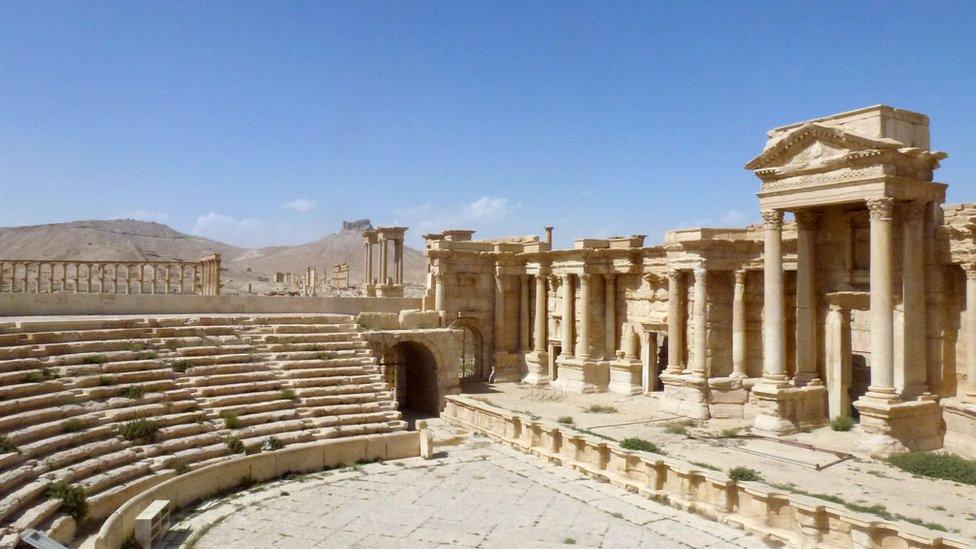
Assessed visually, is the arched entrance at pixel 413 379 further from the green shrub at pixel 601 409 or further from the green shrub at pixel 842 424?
the green shrub at pixel 842 424

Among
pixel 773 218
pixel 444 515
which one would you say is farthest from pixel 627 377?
pixel 444 515

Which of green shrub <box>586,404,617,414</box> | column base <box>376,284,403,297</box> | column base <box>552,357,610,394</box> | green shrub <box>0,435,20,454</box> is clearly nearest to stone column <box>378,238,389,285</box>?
column base <box>376,284,403,297</box>

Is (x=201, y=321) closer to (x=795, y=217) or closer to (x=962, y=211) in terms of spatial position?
(x=795, y=217)

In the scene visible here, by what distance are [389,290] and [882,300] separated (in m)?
19.8

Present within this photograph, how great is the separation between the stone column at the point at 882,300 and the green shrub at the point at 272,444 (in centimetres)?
1355

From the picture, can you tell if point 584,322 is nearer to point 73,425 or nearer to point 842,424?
point 842,424

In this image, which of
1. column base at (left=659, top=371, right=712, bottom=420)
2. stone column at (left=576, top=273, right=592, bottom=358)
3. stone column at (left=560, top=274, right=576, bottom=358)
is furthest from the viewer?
stone column at (left=560, top=274, right=576, bottom=358)

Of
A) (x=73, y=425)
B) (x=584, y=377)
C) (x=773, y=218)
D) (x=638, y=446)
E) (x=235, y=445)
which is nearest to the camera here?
(x=73, y=425)

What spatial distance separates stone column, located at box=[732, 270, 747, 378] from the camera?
22312 mm

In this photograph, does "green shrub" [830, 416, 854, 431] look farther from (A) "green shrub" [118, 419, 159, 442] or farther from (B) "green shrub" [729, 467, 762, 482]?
(A) "green shrub" [118, 419, 159, 442]

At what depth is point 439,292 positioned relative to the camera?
29.0 m

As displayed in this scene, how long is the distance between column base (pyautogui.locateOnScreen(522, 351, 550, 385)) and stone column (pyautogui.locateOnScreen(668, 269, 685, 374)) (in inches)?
261

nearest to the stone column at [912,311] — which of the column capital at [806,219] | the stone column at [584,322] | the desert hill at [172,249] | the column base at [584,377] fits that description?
the column capital at [806,219]

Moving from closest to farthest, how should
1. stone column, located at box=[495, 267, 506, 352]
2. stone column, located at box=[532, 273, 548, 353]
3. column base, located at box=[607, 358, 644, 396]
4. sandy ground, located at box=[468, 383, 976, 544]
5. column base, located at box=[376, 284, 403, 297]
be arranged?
1. sandy ground, located at box=[468, 383, 976, 544]
2. column base, located at box=[607, 358, 644, 396]
3. stone column, located at box=[532, 273, 548, 353]
4. stone column, located at box=[495, 267, 506, 352]
5. column base, located at box=[376, 284, 403, 297]
